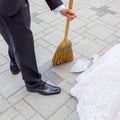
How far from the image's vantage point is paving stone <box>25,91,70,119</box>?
5.79 feet

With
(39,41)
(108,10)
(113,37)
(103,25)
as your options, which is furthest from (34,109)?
(108,10)

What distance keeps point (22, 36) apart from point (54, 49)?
0.90 meters

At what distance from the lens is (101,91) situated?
168cm

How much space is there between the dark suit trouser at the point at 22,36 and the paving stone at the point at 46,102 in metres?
0.21

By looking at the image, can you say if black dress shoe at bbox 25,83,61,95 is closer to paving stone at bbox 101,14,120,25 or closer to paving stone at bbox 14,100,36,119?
Answer: paving stone at bbox 14,100,36,119

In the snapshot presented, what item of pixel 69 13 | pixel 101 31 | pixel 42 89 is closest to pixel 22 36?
pixel 69 13

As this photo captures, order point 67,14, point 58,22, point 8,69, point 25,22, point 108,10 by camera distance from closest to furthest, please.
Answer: point 25,22
point 67,14
point 8,69
point 58,22
point 108,10

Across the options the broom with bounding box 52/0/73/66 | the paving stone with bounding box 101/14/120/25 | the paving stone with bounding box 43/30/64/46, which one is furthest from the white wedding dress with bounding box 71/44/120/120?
the paving stone with bounding box 101/14/120/25

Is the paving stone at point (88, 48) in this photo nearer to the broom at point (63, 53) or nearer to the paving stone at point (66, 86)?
the broom at point (63, 53)

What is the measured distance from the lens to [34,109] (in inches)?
69.6

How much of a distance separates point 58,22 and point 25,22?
4.59ft

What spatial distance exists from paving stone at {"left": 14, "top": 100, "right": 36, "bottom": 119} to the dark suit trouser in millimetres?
225

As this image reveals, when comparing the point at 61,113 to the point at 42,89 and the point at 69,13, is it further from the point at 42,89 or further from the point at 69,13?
the point at 69,13

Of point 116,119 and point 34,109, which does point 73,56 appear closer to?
point 34,109
